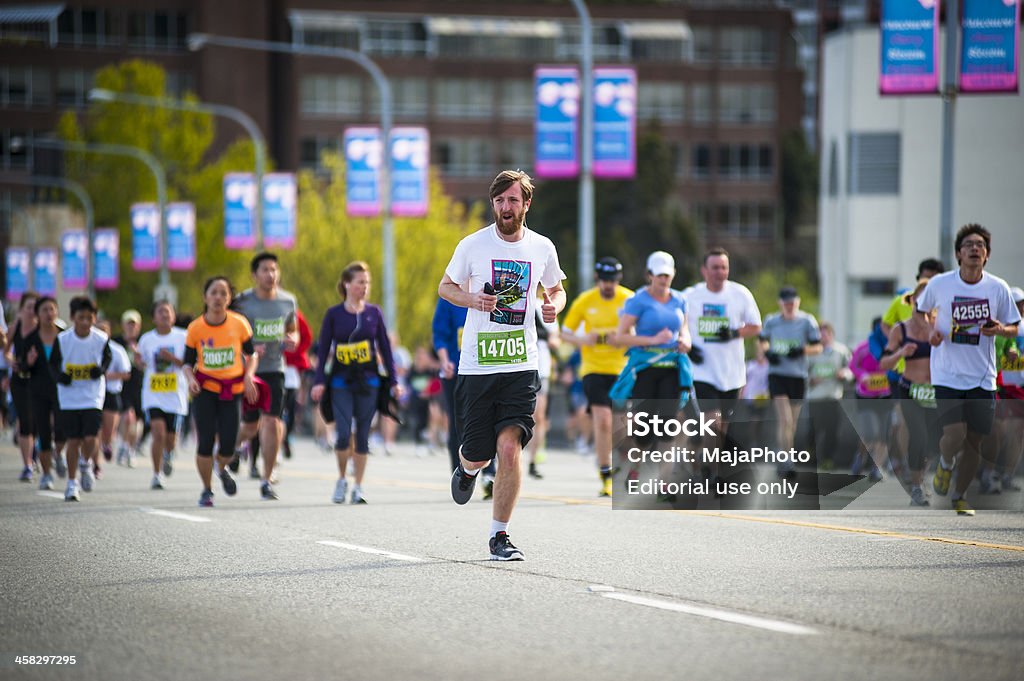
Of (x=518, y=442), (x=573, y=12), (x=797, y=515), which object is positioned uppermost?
(x=573, y=12)

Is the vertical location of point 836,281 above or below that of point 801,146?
below

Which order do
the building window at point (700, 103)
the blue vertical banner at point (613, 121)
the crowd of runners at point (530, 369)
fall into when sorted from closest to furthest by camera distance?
the crowd of runners at point (530, 369)
the blue vertical banner at point (613, 121)
the building window at point (700, 103)

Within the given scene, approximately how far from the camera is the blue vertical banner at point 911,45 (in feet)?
70.8

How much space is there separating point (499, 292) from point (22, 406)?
10.4 meters

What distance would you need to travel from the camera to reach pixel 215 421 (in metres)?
15.2

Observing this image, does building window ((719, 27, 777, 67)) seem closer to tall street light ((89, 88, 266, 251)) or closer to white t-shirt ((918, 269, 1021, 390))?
tall street light ((89, 88, 266, 251))

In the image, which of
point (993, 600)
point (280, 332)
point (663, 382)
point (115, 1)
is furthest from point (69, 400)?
point (115, 1)

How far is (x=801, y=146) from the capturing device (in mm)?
102062

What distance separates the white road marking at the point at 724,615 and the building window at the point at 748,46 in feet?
302

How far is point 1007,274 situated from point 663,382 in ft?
82.8

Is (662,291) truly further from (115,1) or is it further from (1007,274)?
(115,1)

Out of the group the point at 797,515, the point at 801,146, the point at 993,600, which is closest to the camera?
the point at 993,600

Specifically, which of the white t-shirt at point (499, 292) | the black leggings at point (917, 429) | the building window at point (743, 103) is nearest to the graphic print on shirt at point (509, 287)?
the white t-shirt at point (499, 292)

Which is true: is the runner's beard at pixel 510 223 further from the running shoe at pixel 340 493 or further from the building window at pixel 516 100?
the building window at pixel 516 100
